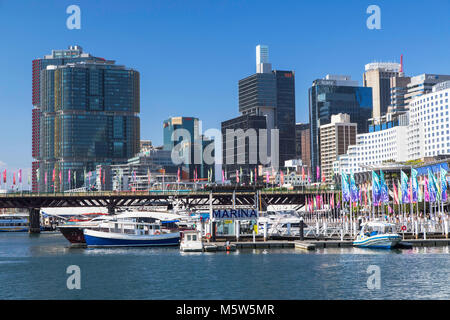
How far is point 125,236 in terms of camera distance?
444 feet

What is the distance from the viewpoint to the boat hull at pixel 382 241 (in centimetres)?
11388

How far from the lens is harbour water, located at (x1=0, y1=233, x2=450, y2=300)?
6988 cm

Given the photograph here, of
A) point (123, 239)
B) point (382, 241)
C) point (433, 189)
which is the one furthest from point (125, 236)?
point (433, 189)

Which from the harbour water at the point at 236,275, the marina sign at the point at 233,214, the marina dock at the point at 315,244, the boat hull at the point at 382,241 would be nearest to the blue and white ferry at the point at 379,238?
the boat hull at the point at 382,241

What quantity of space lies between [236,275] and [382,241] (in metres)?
40.6

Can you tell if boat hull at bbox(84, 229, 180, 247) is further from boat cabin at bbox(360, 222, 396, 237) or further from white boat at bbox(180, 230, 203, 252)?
boat cabin at bbox(360, 222, 396, 237)

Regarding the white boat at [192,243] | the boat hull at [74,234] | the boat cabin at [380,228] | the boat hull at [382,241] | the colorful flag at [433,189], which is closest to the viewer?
the boat hull at [382,241]

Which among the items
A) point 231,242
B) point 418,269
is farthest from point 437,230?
point 418,269

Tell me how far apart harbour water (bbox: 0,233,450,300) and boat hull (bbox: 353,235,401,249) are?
241cm

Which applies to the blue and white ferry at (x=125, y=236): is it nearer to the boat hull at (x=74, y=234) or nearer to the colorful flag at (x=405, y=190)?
the boat hull at (x=74, y=234)

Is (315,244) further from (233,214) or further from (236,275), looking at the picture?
(236,275)

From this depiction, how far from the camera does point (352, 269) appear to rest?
8669 cm
